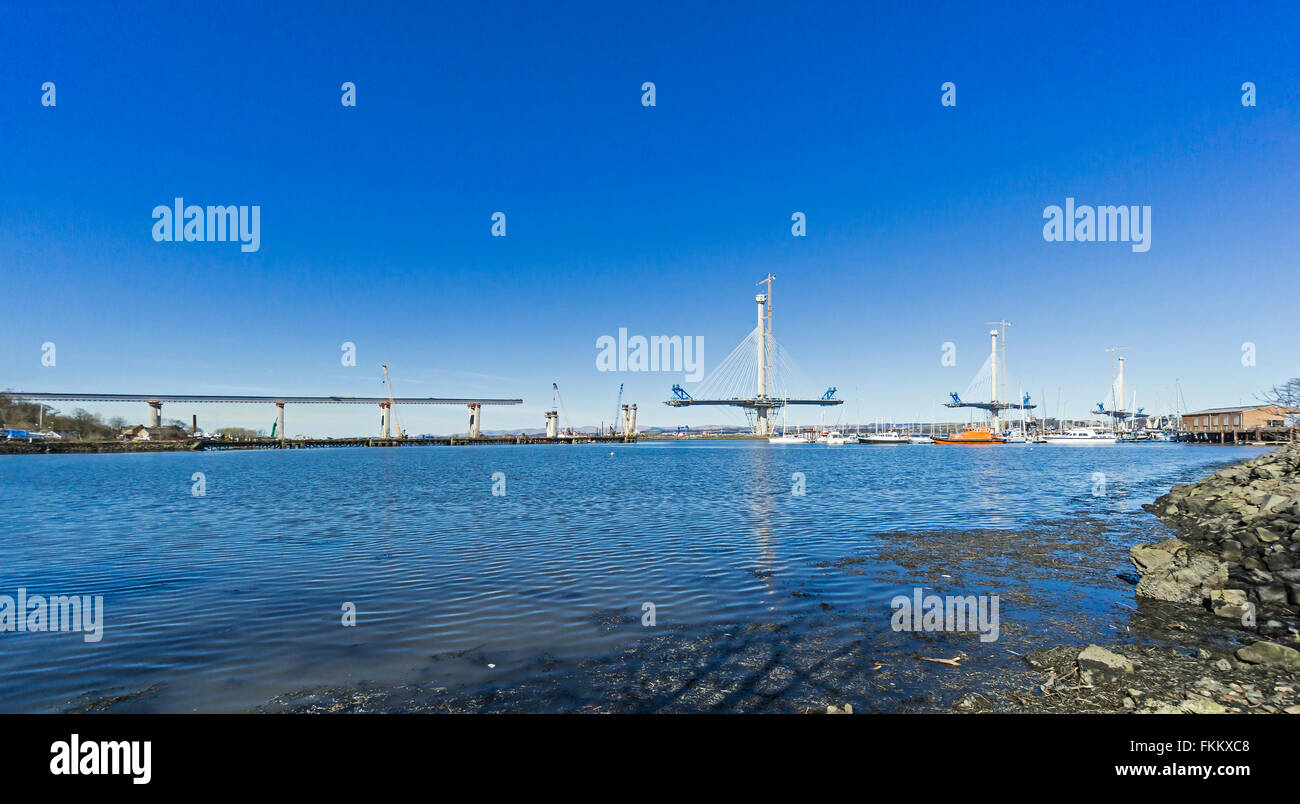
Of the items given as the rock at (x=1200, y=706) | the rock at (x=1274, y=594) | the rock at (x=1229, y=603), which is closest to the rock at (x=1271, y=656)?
the rock at (x=1200, y=706)

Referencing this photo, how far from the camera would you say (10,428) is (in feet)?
427

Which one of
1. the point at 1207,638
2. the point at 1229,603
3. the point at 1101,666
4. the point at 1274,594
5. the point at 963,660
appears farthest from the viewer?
the point at 1274,594

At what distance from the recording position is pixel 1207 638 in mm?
8734

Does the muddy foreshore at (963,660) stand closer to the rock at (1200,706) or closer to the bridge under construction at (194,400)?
the rock at (1200,706)

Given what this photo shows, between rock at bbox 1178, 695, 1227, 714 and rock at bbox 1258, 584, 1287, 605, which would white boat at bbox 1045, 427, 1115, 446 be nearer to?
rock at bbox 1258, 584, 1287, 605

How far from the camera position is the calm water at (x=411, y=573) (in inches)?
327

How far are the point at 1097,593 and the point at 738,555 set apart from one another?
317 inches

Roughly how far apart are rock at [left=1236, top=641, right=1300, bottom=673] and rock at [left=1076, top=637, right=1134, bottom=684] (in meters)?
1.57

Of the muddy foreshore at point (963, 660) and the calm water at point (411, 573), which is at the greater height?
the muddy foreshore at point (963, 660)

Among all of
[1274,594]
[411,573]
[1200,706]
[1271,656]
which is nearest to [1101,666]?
[1200,706]

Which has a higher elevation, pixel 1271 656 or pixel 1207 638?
pixel 1271 656

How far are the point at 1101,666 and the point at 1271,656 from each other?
227cm

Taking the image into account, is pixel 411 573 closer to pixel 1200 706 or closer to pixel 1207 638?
pixel 1200 706
